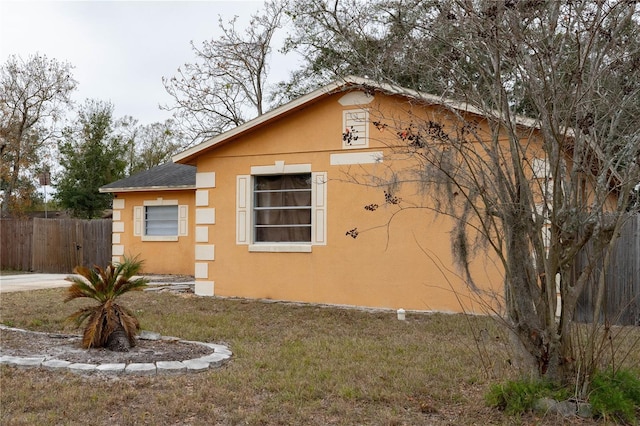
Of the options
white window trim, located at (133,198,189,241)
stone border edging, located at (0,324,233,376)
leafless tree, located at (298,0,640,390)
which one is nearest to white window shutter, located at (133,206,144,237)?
white window trim, located at (133,198,189,241)

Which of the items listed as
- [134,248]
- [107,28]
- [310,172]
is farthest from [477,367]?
[134,248]

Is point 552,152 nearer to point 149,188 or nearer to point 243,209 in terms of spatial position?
point 243,209

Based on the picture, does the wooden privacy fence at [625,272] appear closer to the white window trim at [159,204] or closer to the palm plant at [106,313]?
the palm plant at [106,313]

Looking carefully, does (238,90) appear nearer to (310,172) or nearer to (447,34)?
(310,172)

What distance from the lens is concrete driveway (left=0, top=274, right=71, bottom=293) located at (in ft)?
44.4

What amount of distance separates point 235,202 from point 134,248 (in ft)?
23.9

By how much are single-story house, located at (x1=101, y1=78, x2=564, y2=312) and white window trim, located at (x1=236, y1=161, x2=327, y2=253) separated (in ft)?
0.07

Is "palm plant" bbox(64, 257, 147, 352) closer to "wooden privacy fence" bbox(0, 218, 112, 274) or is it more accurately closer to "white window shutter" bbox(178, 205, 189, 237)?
"white window shutter" bbox(178, 205, 189, 237)

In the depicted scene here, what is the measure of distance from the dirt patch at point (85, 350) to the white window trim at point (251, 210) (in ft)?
14.5

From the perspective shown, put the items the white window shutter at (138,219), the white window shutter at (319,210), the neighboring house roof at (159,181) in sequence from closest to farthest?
the white window shutter at (319,210)
the neighboring house roof at (159,181)
the white window shutter at (138,219)

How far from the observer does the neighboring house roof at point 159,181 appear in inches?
660

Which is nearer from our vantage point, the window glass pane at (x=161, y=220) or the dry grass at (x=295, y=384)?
the dry grass at (x=295, y=384)

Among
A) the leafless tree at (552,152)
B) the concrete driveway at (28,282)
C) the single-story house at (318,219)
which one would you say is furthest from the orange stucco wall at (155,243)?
the leafless tree at (552,152)

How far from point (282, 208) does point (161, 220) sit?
7262 mm
